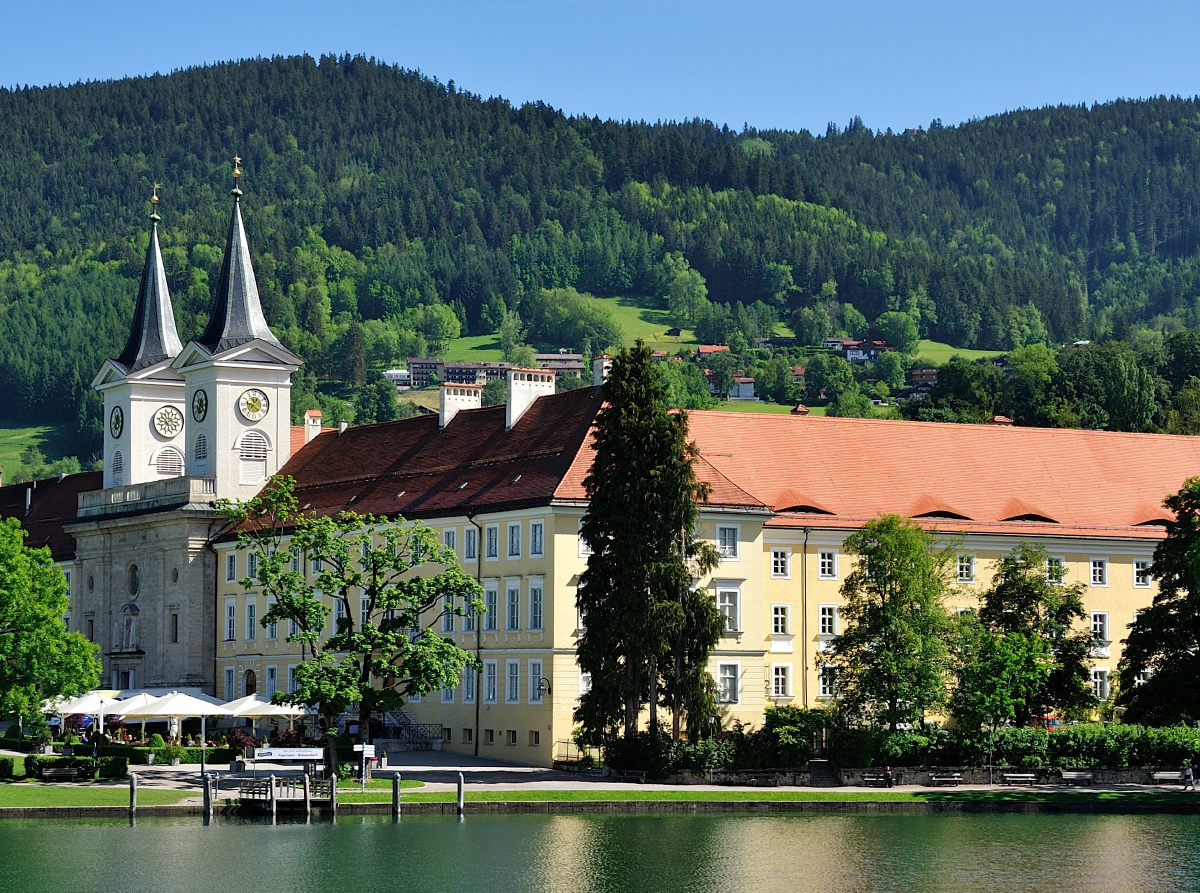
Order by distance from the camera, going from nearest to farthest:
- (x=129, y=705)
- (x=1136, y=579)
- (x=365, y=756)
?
(x=365, y=756) → (x=129, y=705) → (x=1136, y=579)

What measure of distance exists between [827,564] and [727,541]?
19.7 ft

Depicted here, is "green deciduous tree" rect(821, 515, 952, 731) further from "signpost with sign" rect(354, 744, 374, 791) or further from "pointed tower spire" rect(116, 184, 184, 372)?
"pointed tower spire" rect(116, 184, 184, 372)

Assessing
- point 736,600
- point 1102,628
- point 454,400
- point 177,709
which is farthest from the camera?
point 454,400

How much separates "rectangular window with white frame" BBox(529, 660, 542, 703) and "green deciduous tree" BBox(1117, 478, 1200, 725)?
21532 millimetres

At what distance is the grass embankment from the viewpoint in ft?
216

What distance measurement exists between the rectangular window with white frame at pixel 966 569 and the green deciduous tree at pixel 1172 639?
11519 mm

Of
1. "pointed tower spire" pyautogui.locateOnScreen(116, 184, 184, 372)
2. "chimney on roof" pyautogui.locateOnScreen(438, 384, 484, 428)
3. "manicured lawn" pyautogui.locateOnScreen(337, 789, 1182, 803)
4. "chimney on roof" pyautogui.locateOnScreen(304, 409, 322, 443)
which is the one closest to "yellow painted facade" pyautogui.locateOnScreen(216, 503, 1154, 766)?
"manicured lawn" pyautogui.locateOnScreen(337, 789, 1182, 803)

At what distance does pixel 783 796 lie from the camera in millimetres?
68250

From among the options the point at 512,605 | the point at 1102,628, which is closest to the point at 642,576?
the point at 512,605

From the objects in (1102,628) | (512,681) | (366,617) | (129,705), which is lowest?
(129,705)

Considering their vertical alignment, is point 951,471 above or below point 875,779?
above

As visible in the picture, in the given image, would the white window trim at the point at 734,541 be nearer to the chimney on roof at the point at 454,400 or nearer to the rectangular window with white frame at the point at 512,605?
the rectangular window with white frame at the point at 512,605

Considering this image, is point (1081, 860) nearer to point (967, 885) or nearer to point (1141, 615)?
point (967, 885)

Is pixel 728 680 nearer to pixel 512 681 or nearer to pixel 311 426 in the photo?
pixel 512 681
